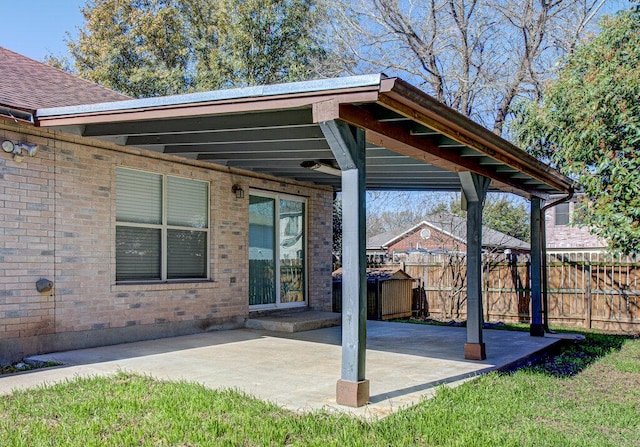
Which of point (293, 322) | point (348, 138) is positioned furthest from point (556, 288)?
point (348, 138)

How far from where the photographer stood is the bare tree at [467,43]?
18562mm

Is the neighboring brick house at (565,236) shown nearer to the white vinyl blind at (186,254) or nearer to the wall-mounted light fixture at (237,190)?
the wall-mounted light fixture at (237,190)

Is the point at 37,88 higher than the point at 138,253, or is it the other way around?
the point at 37,88

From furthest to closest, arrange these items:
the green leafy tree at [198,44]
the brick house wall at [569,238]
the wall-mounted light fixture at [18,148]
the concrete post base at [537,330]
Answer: the brick house wall at [569,238]
the green leafy tree at [198,44]
the concrete post base at [537,330]
the wall-mounted light fixture at [18,148]

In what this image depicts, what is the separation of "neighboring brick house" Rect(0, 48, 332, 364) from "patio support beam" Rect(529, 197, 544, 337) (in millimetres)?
4497

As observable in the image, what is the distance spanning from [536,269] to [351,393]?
6396 millimetres

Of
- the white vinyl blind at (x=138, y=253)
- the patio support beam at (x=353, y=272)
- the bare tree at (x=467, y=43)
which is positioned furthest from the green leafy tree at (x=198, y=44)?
the patio support beam at (x=353, y=272)

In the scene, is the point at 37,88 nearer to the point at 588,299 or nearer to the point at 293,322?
the point at 293,322

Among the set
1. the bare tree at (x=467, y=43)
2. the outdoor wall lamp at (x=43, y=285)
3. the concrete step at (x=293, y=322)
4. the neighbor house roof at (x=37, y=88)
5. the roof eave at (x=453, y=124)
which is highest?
the bare tree at (x=467, y=43)

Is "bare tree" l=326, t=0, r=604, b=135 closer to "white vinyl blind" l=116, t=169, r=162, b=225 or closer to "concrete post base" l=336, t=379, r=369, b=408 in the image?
"white vinyl blind" l=116, t=169, r=162, b=225

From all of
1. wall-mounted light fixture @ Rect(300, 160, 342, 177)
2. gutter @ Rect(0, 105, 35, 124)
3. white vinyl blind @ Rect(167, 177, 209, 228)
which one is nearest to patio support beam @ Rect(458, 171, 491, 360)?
wall-mounted light fixture @ Rect(300, 160, 342, 177)

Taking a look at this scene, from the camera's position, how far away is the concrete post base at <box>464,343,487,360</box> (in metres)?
7.56

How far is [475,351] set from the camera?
7.58m

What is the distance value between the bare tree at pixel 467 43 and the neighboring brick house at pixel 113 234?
10.6m
